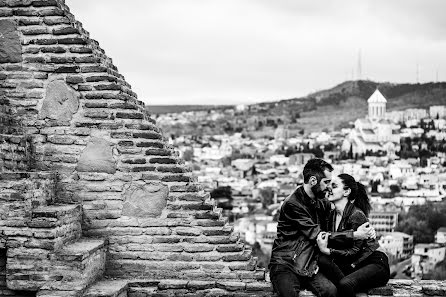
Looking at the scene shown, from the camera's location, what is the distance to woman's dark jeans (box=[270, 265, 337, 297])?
4.98 metres

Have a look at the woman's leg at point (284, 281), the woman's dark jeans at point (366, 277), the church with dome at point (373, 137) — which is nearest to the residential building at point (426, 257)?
the woman's dark jeans at point (366, 277)

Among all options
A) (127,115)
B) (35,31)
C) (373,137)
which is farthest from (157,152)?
(373,137)

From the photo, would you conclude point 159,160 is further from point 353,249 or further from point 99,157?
point 353,249

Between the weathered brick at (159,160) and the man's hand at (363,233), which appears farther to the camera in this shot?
the weathered brick at (159,160)

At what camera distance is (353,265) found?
5.14m

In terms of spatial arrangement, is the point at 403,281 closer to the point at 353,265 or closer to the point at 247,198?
the point at 353,265

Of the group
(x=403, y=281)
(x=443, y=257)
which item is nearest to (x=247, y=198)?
(x=443, y=257)

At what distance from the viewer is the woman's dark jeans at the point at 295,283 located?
196 inches

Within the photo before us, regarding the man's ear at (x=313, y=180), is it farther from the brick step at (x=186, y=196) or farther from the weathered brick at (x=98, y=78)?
the weathered brick at (x=98, y=78)

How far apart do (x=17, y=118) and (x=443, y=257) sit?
50.1 meters

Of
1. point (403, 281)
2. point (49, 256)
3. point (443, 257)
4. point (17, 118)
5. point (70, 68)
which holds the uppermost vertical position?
point (70, 68)

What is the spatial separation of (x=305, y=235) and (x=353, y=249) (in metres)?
0.39

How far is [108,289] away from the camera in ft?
16.4

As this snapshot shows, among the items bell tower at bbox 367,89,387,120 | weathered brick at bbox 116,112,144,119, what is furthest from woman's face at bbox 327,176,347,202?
bell tower at bbox 367,89,387,120
